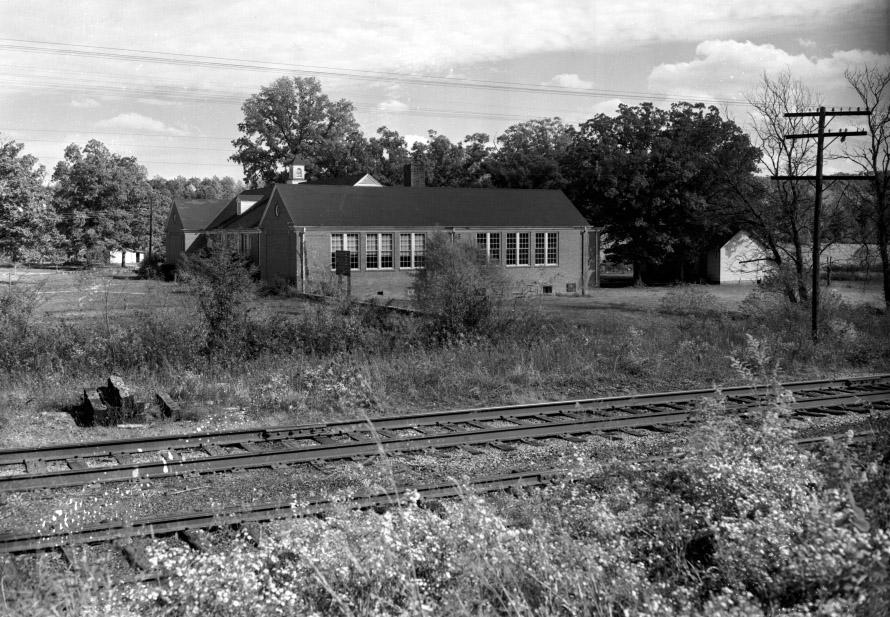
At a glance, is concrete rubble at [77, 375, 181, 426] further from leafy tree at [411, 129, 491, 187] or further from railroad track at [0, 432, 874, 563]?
leafy tree at [411, 129, 491, 187]

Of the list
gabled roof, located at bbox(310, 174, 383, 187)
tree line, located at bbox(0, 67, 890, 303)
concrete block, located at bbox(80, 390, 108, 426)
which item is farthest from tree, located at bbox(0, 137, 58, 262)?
concrete block, located at bbox(80, 390, 108, 426)

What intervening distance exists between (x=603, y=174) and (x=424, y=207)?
46.0 feet

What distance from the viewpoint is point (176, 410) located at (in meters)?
→ 12.5

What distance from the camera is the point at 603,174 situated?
56.2m

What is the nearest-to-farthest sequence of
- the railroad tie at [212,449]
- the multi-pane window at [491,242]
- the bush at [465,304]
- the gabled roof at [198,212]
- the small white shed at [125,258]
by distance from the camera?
the railroad tie at [212,449]
the bush at [465,304]
the multi-pane window at [491,242]
the gabled roof at [198,212]
the small white shed at [125,258]

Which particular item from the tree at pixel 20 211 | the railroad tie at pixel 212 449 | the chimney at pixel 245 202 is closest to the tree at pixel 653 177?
the chimney at pixel 245 202

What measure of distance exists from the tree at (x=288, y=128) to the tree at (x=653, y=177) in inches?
1273

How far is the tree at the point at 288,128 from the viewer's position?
83062 millimetres

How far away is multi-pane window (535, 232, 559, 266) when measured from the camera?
1993 inches

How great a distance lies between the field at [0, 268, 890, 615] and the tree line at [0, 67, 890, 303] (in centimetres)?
417

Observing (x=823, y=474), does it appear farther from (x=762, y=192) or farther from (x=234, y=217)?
(x=234, y=217)

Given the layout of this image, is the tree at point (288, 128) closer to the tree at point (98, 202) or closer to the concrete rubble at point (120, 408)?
the tree at point (98, 202)

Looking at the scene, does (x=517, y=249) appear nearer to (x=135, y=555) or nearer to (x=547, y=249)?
(x=547, y=249)

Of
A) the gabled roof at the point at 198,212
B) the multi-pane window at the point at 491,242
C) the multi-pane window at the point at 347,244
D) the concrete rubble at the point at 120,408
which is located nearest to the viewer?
the concrete rubble at the point at 120,408
